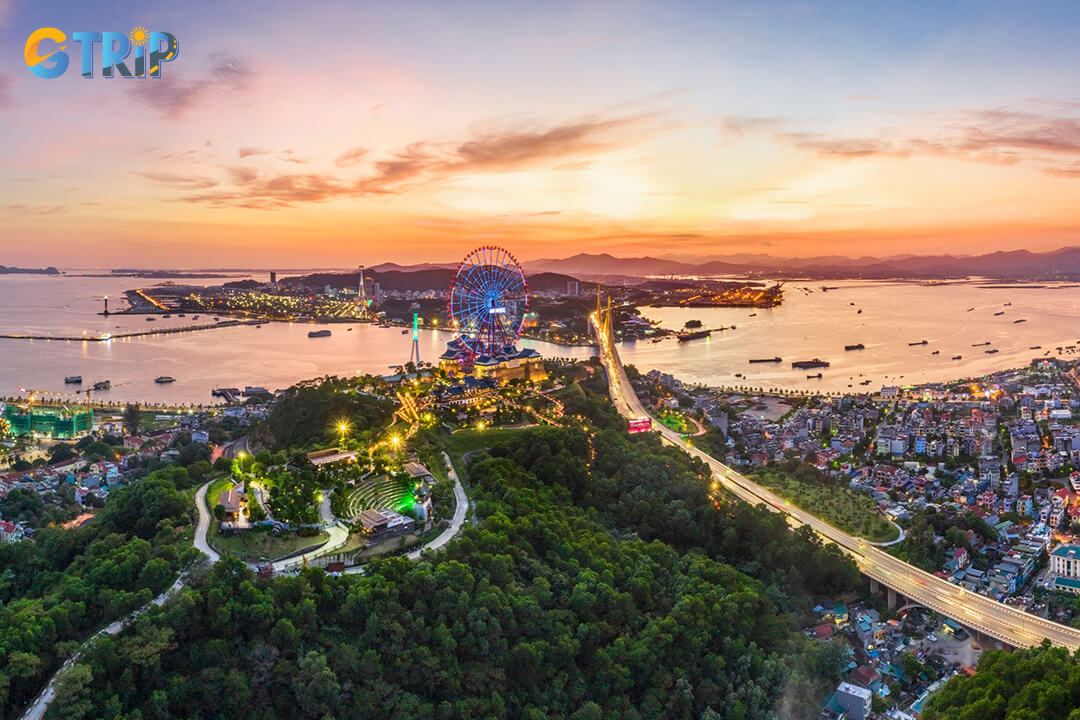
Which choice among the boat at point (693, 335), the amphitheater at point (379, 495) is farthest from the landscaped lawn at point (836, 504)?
the boat at point (693, 335)

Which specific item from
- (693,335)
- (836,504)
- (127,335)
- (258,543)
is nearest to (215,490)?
(258,543)

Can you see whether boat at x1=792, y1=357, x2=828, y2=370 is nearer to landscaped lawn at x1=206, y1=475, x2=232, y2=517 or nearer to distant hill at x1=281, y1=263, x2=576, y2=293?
landscaped lawn at x1=206, y1=475, x2=232, y2=517

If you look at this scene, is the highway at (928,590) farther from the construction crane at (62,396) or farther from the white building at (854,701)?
the construction crane at (62,396)

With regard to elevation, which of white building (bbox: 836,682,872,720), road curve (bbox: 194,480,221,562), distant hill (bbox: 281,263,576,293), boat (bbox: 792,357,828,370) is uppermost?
distant hill (bbox: 281,263,576,293)

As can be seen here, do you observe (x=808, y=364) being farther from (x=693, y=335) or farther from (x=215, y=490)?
(x=215, y=490)

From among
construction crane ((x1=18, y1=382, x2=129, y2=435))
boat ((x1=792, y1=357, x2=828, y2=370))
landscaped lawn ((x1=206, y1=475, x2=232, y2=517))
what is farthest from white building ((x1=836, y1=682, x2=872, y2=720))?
boat ((x1=792, y1=357, x2=828, y2=370))

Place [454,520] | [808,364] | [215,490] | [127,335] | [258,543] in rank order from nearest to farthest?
[258,543] → [454,520] → [215,490] → [808,364] → [127,335]
